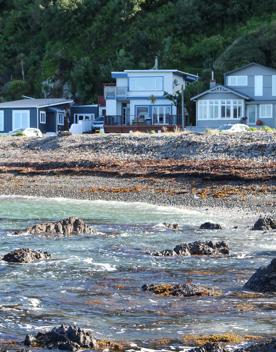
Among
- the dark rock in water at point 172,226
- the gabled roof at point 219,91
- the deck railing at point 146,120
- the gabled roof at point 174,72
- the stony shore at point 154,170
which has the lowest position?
the dark rock in water at point 172,226

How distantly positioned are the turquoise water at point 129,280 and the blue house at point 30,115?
47.5 metres

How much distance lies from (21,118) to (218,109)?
17161 mm

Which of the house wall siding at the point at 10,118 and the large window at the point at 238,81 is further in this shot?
the house wall siding at the point at 10,118

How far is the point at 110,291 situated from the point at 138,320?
6.56ft

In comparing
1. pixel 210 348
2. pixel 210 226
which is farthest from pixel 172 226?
pixel 210 348

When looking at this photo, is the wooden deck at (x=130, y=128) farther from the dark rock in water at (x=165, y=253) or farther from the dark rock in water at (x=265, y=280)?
the dark rock in water at (x=265, y=280)

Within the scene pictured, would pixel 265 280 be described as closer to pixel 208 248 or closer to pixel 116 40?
pixel 208 248

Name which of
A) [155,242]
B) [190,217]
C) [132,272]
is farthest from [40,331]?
[190,217]

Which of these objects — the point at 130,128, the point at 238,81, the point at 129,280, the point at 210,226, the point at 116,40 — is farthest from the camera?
the point at 116,40

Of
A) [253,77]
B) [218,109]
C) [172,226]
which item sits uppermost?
[253,77]

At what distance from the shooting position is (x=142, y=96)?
69.8m

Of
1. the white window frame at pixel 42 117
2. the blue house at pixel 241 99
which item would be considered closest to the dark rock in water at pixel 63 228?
the blue house at pixel 241 99

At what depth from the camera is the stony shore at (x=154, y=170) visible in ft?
94.9

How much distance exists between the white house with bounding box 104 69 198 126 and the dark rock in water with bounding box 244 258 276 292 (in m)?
55.5
